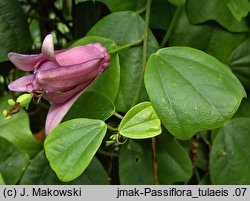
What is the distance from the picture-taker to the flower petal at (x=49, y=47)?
54cm

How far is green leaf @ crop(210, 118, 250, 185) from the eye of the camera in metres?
0.69

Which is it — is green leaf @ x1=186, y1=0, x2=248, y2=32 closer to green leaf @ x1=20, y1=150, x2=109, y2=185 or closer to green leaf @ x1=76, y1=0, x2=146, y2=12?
green leaf @ x1=76, y1=0, x2=146, y2=12

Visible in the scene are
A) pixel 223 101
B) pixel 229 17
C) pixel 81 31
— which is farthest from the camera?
pixel 81 31

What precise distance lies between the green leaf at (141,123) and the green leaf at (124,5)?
0.16 metres

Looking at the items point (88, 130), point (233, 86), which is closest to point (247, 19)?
point (233, 86)

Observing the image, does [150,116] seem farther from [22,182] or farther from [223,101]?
[22,182]

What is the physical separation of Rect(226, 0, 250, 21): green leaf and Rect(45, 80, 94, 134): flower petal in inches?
8.2

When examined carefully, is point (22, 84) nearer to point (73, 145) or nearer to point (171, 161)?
point (73, 145)

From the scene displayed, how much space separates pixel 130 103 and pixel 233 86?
0.46 feet

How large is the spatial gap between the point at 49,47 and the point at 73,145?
110 mm

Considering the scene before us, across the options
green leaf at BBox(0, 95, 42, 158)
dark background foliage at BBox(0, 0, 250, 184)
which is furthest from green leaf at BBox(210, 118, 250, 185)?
green leaf at BBox(0, 95, 42, 158)

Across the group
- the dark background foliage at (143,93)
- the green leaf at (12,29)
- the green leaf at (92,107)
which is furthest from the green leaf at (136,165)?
the green leaf at (12,29)

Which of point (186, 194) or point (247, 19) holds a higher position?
point (247, 19)

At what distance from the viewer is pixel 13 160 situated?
2.24 feet
